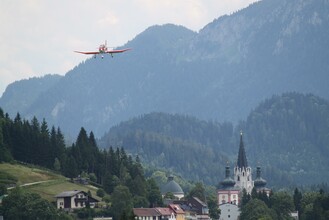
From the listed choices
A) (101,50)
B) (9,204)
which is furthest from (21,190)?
(101,50)

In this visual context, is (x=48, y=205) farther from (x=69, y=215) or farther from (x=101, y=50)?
(x=101, y=50)

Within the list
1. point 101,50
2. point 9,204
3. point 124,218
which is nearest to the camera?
point 124,218

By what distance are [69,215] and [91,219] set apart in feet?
15.8

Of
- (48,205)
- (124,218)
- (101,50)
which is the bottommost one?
(124,218)

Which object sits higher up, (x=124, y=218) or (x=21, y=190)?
(x=21, y=190)

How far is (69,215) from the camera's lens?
196250mm

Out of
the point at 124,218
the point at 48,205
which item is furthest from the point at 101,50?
the point at 124,218

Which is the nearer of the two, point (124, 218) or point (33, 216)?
point (124, 218)

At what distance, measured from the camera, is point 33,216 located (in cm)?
18612

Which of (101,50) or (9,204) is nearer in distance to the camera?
(101,50)

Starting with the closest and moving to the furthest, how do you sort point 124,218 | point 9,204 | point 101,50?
point 124,218 < point 101,50 < point 9,204

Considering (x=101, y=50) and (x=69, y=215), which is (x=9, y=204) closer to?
(x=69, y=215)

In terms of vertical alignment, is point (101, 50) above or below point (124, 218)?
above

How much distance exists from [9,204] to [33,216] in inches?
201
